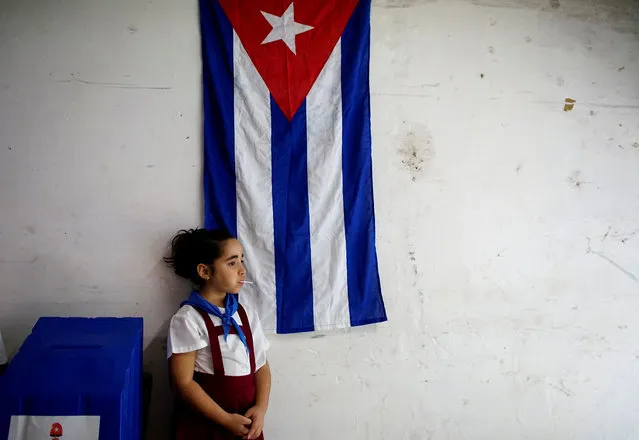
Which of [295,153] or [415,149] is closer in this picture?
[295,153]

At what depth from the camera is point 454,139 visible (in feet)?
6.86

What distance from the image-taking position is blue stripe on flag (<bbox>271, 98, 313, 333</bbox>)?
193 cm

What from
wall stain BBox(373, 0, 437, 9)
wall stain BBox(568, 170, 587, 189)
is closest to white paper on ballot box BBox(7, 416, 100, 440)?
wall stain BBox(373, 0, 437, 9)

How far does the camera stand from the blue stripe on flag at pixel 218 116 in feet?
6.21

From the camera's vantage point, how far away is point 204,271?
174 cm

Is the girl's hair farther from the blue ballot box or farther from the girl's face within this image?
the blue ballot box

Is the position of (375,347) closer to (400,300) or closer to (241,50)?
(400,300)

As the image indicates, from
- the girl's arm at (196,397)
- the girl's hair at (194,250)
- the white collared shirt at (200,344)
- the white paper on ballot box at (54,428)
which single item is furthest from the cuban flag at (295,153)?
the white paper on ballot box at (54,428)

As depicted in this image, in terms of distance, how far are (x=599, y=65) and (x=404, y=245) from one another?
3.63ft

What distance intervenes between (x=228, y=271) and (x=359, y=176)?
607 mm

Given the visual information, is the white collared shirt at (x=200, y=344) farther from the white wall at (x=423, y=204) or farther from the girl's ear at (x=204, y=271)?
the white wall at (x=423, y=204)

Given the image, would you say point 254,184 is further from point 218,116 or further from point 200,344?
point 200,344

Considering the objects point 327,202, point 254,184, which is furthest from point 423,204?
point 254,184

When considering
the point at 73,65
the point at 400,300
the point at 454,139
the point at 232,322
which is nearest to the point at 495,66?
the point at 454,139
